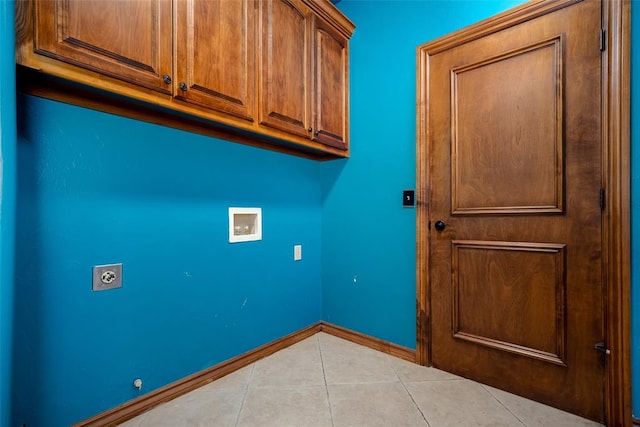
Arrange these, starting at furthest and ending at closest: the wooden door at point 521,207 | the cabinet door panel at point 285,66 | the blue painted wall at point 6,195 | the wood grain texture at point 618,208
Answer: the cabinet door panel at point 285,66
the wooden door at point 521,207
the wood grain texture at point 618,208
the blue painted wall at point 6,195

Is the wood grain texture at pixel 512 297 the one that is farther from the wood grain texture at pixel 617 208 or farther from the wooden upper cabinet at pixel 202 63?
Result: the wooden upper cabinet at pixel 202 63

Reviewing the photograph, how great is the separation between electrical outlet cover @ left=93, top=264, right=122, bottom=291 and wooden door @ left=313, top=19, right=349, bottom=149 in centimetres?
126

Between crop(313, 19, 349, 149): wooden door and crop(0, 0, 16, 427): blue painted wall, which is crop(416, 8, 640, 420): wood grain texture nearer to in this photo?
crop(313, 19, 349, 149): wooden door

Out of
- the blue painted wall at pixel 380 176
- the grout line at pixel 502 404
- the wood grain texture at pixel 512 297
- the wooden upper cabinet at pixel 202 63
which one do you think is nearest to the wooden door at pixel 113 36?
the wooden upper cabinet at pixel 202 63

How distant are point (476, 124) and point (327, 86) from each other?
94 cm

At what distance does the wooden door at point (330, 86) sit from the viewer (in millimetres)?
1868

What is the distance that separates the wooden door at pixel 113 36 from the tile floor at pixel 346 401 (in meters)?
1.42

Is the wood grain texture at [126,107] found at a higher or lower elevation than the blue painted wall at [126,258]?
higher

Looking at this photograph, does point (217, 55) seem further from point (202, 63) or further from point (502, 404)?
point (502, 404)

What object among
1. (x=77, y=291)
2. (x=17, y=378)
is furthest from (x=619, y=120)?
(x=17, y=378)

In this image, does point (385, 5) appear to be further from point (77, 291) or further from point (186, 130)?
point (77, 291)

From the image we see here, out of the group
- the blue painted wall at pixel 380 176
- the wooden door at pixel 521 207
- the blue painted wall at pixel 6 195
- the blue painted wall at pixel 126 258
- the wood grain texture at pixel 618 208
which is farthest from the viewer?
the blue painted wall at pixel 380 176

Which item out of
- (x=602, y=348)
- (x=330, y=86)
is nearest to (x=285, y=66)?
(x=330, y=86)

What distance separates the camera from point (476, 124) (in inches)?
63.4
